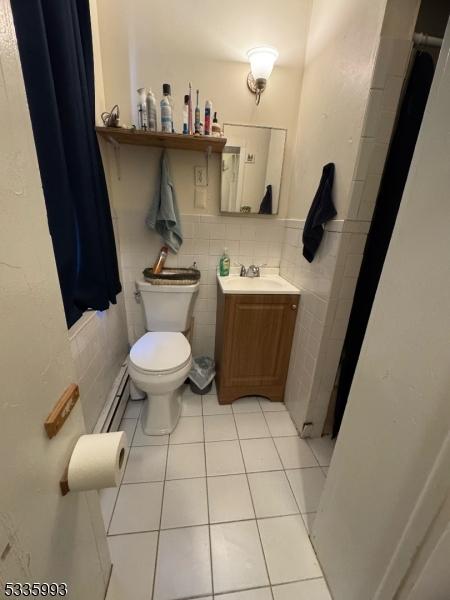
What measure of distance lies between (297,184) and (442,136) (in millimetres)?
1164

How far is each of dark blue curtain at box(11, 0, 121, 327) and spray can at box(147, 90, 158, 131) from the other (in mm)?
304

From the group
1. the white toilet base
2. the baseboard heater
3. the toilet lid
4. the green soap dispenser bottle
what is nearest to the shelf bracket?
the green soap dispenser bottle

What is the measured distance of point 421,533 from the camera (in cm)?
55

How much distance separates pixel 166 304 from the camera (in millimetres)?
1687

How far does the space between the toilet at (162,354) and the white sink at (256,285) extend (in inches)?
9.8

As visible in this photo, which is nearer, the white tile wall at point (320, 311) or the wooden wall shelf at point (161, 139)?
the white tile wall at point (320, 311)

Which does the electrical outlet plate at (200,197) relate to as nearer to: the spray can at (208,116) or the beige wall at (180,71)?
the beige wall at (180,71)

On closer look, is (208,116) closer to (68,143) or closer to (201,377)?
(68,143)

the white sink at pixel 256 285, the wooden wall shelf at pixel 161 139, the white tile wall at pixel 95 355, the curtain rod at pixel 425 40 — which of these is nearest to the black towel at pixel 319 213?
the white sink at pixel 256 285

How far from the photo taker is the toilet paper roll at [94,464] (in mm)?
558

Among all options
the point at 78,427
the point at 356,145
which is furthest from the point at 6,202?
the point at 356,145

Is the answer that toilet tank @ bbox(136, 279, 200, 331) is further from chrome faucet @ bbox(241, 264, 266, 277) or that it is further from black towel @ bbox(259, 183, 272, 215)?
black towel @ bbox(259, 183, 272, 215)

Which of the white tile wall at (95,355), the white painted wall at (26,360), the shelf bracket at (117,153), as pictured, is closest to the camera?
the white painted wall at (26,360)

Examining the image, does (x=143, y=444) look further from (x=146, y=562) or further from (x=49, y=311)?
(x=49, y=311)
